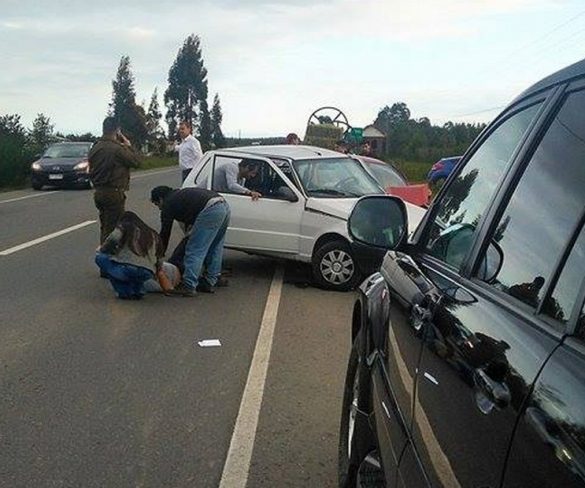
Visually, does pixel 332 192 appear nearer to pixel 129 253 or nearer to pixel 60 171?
pixel 129 253

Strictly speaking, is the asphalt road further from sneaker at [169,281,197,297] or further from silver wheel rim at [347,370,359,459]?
silver wheel rim at [347,370,359,459]

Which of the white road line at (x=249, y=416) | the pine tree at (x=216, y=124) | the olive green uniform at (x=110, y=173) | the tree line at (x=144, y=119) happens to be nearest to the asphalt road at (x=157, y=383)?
the white road line at (x=249, y=416)

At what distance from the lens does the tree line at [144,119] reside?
28.5m

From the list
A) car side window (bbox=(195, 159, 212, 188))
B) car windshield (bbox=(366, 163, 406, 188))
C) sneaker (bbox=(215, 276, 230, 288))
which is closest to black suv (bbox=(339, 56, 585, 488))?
sneaker (bbox=(215, 276, 230, 288))

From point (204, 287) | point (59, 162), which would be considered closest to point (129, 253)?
point (204, 287)

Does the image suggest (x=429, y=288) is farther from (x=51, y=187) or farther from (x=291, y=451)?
(x=51, y=187)

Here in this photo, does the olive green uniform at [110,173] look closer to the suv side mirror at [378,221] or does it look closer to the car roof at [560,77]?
the suv side mirror at [378,221]

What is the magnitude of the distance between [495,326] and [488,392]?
229 mm

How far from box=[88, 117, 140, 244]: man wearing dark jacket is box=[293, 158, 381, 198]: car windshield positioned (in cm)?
214

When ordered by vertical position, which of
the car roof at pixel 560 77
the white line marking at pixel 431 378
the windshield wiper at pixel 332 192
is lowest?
the windshield wiper at pixel 332 192

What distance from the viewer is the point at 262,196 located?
31.5 ft

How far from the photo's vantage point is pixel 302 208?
30.5 ft

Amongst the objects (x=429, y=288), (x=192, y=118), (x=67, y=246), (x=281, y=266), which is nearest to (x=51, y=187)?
(x=67, y=246)

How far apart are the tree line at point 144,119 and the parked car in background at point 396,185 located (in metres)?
11.7
